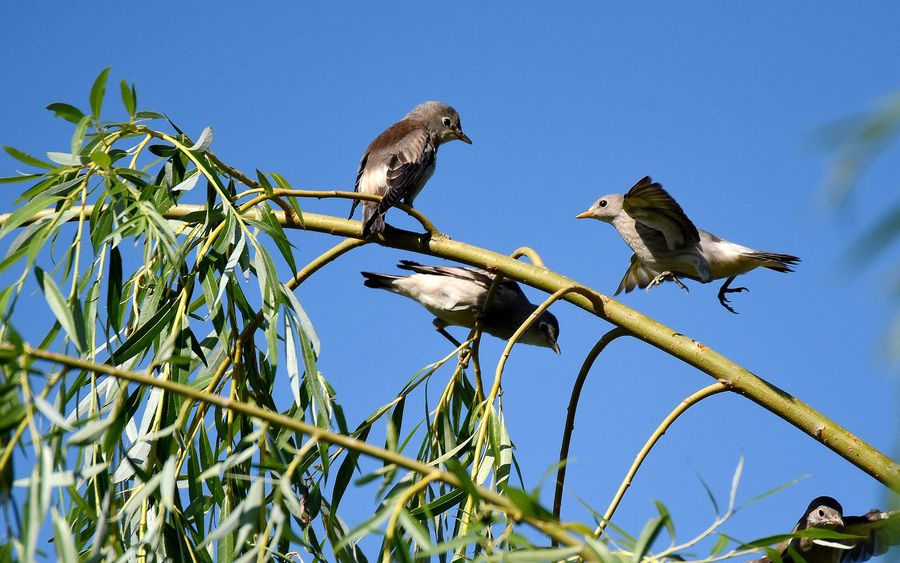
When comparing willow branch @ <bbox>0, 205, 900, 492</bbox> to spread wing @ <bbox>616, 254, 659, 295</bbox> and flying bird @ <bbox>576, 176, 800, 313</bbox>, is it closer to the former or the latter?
flying bird @ <bbox>576, 176, 800, 313</bbox>

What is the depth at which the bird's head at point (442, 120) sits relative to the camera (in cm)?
696

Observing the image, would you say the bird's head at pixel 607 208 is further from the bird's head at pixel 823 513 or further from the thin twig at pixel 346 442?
the thin twig at pixel 346 442

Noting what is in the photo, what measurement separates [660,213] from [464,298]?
Answer: 1187 millimetres

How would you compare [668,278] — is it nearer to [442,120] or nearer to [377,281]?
[377,281]

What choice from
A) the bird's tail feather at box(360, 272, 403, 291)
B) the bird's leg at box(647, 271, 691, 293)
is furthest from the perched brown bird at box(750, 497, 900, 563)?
the bird's tail feather at box(360, 272, 403, 291)

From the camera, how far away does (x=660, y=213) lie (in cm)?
530

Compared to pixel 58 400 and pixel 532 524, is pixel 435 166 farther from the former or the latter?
pixel 532 524

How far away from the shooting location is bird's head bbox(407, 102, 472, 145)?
696 centimetres

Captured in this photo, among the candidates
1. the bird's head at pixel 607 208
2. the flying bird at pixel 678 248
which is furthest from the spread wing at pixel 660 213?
the bird's head at pixel 607 208

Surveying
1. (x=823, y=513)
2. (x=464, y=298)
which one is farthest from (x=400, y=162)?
(x=823, y=513)

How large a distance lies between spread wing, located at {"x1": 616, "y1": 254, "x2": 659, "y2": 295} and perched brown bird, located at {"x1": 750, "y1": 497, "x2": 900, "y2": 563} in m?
1.84

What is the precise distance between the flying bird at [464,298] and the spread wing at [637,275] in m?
0.83

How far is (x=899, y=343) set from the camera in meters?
1.11

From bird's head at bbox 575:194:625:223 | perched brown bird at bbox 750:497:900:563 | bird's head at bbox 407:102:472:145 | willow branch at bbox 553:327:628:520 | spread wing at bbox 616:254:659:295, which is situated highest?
bird's head at bbox 407:102:472:145
